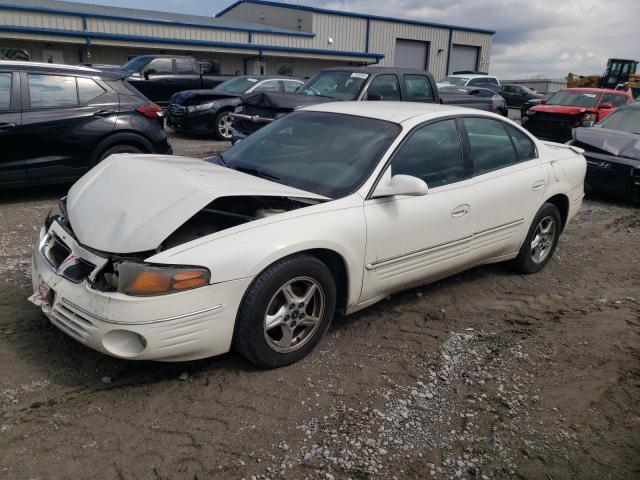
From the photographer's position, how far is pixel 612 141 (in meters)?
8.13

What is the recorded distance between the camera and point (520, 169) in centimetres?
458

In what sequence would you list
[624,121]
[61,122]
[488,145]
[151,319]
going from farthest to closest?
[624,121]
[61,122]
[488,145]
[151,319]

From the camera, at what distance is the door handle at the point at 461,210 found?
12.8 feet

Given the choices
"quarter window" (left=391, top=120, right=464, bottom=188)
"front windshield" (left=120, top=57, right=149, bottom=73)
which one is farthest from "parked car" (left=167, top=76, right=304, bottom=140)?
"quarter window" (left=391, top=120, right=464, bottom=188)

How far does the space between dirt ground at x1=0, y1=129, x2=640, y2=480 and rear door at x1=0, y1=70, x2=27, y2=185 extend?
2.49 metres

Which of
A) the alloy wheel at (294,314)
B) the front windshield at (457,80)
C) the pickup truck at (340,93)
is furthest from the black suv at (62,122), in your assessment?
the front windshield at (457,80)

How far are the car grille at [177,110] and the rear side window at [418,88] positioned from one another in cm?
535

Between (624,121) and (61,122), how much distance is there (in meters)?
8.50

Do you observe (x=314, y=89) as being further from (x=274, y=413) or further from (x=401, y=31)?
(x=401, y=31)

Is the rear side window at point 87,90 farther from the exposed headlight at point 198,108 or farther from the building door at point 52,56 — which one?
the building door at point 52,56

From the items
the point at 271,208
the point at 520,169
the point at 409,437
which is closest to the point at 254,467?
the point at 409,437

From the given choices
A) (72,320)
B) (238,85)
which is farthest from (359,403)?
(238,85)

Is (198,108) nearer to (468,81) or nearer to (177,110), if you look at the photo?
(177,110)

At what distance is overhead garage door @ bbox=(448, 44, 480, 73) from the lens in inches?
1460
